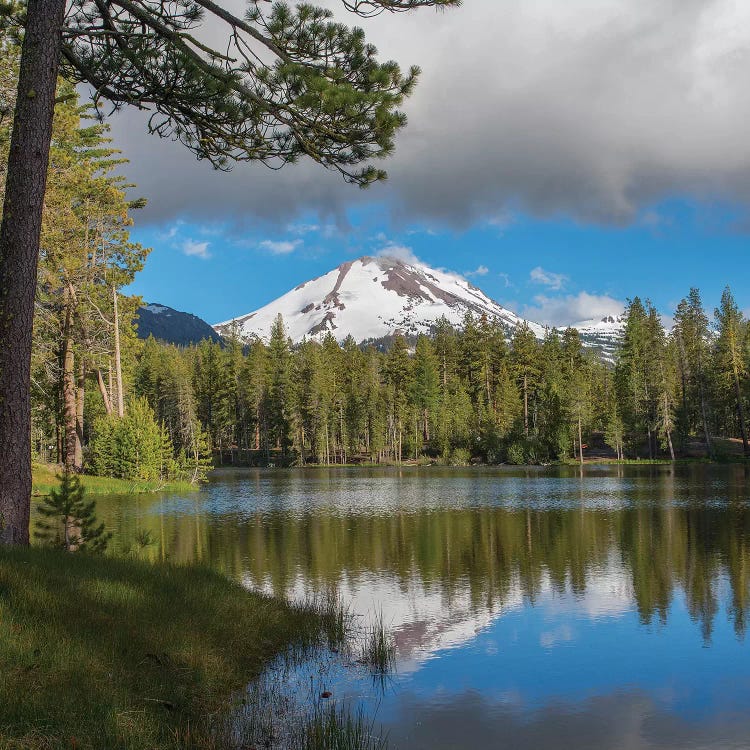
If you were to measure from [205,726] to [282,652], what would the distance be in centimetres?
355

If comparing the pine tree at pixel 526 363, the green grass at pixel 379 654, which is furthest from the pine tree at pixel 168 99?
the pine tree at pixel 526 363

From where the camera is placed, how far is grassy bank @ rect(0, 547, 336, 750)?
562cm

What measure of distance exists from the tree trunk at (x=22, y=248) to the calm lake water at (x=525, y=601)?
4.81m

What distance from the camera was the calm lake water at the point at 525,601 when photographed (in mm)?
8031

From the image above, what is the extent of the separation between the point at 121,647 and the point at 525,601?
881 centimetres

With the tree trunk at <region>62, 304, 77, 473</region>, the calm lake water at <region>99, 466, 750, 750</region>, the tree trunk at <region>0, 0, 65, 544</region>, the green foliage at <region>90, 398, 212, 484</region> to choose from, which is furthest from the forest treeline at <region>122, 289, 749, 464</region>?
the tree trunk at <region>0, 0, 65, 544</region>

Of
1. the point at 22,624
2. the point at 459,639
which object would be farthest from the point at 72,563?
the point at 459,639

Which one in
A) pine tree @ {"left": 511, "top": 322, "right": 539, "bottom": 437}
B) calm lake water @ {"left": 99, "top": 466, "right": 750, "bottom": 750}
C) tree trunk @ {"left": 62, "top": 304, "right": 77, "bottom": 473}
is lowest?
calm lake water @ {"left": 99, "top": 466, "right": 750, "bottom": 750}

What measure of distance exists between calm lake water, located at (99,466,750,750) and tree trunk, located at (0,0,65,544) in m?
4.81

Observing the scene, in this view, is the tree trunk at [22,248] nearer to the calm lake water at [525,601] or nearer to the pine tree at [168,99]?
the pine tree at [168,99]

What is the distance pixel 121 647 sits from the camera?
24.3 feet

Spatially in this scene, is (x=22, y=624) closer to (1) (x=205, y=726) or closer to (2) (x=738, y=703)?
(1) (x=205, y=726)

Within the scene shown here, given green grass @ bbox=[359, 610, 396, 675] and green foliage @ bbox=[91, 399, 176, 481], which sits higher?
green foliage @ bbox=[91, 399, 176, 481]

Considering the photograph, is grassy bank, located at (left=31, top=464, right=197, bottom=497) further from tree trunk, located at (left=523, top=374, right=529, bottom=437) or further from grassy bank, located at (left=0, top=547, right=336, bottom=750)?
tree trunk, located at (left=523, top=374, right=529, bottom=437)
